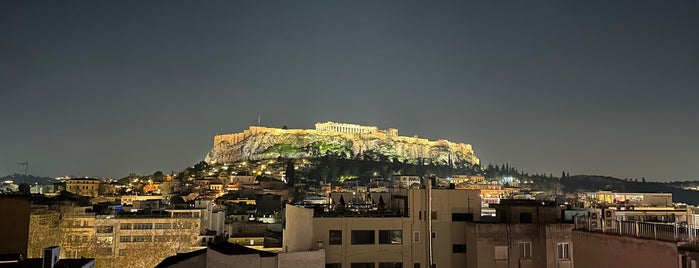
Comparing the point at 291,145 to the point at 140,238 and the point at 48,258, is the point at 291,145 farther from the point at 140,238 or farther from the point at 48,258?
the point at 48,258

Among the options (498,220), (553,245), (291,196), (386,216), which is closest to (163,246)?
(386,216)

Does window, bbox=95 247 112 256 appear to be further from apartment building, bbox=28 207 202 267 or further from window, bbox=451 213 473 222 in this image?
window, bbox=451 213 473 222

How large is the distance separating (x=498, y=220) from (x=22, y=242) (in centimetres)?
1931

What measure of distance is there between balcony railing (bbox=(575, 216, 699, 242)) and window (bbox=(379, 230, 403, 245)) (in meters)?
10.5

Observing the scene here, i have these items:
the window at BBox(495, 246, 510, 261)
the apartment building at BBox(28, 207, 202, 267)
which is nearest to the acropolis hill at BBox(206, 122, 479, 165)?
the apartment building at BBox(28, 207, 202, 267)

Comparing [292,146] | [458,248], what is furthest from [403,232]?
[292,146]

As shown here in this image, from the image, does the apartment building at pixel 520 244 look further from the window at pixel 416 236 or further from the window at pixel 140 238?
the window at pixel 140 238

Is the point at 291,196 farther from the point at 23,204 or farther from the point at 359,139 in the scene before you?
the point at 359,139

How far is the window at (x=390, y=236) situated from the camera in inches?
906

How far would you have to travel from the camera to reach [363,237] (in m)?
22.8

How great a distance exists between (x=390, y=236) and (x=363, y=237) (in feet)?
4.34

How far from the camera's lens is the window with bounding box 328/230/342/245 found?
882 inches

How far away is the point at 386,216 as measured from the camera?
24109mm

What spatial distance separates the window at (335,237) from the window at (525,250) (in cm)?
787
